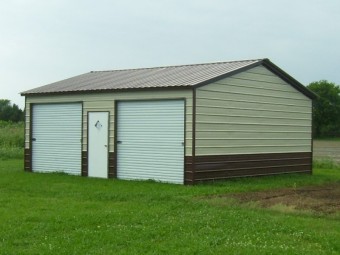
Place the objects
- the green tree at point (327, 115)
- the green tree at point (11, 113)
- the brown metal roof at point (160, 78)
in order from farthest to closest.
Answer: the green tree at point (327, 115)
the green tree at point (11, 113)
the brown metal roof at point (160, 78)

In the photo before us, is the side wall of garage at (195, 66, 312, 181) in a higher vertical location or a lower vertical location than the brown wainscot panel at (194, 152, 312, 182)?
higher

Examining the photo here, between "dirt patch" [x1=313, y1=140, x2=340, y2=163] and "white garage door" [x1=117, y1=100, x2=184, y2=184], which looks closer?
"white garage door" [x1=117, y1=100, x2=184, y2=184]

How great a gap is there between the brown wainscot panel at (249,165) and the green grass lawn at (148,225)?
7.05 ft

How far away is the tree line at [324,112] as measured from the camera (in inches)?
3319

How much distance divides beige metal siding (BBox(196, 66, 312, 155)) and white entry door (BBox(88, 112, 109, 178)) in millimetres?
3648

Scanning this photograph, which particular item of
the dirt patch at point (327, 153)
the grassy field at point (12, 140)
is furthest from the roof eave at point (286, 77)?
the grassy field at point (12, 140)

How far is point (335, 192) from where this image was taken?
1625 centimetres

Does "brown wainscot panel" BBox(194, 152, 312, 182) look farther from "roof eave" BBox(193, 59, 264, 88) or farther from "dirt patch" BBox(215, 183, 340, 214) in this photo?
"dirt patch" BBox(215, 183, 340, 214)

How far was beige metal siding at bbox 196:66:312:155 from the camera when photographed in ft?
59.7

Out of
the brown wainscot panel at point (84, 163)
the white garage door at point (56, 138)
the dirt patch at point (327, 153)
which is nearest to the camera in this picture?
the brown wainscot panel at point (84, 163)

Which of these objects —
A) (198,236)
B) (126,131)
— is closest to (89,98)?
(126,131)

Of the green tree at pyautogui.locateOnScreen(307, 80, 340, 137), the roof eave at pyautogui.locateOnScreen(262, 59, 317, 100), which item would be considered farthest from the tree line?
the roof eave at pyautogui.locateOnScreen(262, 59, 317, 100)

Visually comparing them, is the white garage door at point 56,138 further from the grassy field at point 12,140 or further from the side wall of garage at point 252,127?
the grassy field at point 12,140

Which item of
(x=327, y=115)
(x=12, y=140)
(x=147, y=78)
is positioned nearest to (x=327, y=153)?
(x=12, y=140)
